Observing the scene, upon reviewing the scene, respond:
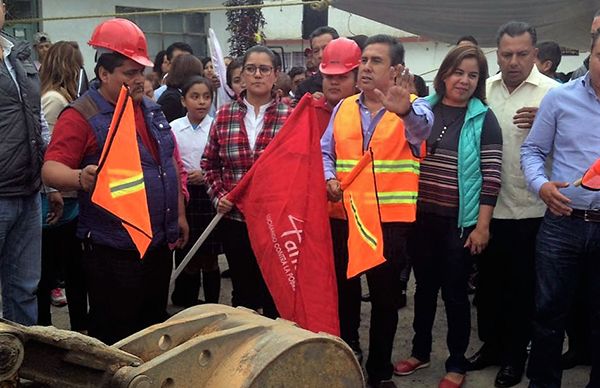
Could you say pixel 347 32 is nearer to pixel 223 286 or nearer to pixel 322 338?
pixel 223 286

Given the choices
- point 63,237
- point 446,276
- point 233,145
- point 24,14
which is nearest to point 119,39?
point 233,145

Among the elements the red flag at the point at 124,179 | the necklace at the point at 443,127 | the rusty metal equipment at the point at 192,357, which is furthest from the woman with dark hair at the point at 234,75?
the rusty metal equipment at the point at 192,357

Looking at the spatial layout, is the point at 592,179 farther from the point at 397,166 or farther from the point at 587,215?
the point at 397,166

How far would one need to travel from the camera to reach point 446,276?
4.04m

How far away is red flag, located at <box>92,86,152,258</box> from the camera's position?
295 cm

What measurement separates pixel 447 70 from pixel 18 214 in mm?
2493

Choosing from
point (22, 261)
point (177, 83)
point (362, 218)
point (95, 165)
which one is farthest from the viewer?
point (177, 83)

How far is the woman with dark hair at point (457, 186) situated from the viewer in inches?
154

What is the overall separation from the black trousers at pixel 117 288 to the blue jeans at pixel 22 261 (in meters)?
0.45

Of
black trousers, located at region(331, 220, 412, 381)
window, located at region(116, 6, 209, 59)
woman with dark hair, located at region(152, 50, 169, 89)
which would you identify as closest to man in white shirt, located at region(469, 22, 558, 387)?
black trousers, located at region(331, 220, 412, 381)

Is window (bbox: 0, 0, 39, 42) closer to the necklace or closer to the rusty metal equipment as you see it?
the necklace

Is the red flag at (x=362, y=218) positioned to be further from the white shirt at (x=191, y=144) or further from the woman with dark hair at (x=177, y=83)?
the woman with dark hair at (x=177, y=83)

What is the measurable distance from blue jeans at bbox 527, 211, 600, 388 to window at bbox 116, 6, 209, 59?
41.8 ft

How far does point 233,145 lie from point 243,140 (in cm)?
7
